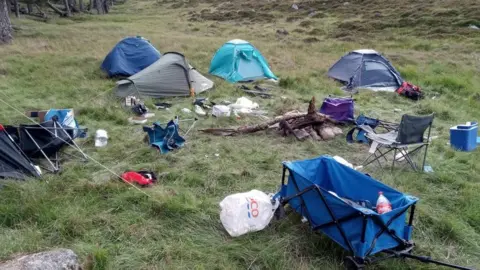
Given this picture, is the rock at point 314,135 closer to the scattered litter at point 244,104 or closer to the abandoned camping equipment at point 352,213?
the scattered litter at point 244,104

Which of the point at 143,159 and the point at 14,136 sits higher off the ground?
the point at 14,136

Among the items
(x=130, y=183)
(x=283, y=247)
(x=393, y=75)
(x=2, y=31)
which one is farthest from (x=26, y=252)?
(x=2, y=31)

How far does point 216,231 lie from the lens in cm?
448

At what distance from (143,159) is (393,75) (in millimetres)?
7988

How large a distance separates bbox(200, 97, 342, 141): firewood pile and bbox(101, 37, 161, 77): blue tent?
4.88m

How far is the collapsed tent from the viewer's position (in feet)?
17.6

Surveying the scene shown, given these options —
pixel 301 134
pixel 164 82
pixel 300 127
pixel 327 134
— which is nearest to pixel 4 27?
pixel 164 82

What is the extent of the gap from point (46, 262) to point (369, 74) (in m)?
10.1

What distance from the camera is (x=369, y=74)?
11570 mm

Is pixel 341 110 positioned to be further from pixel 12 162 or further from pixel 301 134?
pixel 12 162

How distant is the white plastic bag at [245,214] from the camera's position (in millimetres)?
4305

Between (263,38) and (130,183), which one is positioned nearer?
(130,183)

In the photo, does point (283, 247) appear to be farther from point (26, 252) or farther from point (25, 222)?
point (25, 222)

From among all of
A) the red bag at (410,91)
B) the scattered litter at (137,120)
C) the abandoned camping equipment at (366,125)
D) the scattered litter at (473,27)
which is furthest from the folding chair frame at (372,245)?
the scattered litter at (473,27)
